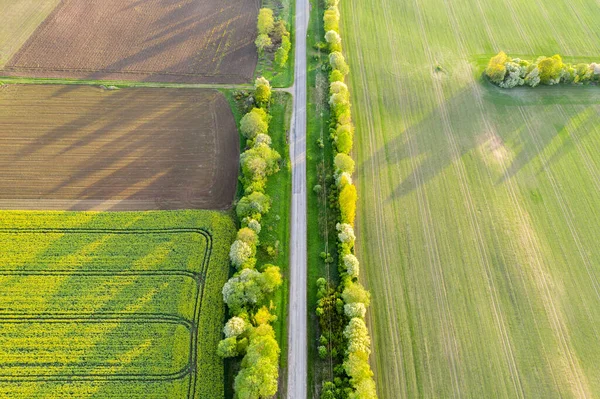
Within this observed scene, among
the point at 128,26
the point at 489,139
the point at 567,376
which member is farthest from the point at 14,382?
the point at 489,139

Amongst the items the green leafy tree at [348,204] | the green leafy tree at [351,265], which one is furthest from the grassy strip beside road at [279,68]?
the green leafy tree at [351,265]

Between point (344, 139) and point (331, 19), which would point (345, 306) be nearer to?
point (344, 139)

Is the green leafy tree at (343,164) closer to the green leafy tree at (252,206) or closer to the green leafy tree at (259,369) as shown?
the green leafy tree at (252,206)

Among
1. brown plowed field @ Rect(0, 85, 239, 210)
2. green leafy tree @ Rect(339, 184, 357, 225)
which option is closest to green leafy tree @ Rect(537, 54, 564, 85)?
green leafy tree @ Rect(339, 184, 357, 225)

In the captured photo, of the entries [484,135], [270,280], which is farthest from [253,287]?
[484,135]

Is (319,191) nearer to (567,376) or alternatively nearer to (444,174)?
(444,174)

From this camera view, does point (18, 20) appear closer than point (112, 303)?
No
